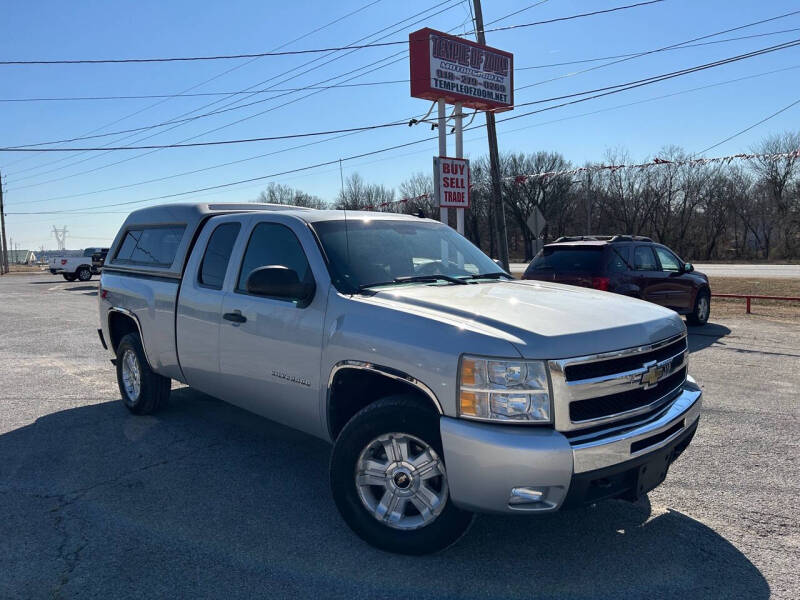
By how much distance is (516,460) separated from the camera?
2818 millimetres

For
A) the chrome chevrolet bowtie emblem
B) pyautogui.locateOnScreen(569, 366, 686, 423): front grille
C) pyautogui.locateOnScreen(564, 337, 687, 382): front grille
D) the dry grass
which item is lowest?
the dry grass

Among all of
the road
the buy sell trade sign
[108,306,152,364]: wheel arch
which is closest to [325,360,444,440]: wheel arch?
[108,306,152,364]: wheel arch

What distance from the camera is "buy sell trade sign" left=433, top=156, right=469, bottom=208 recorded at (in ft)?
48.1

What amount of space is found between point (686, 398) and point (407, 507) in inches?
67.8

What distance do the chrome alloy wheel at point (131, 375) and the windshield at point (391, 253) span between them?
280 centimetres

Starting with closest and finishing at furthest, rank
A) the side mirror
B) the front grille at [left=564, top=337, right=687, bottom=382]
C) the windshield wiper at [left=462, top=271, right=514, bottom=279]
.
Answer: the front grille at [left=564, top=337, right=687, bottom=382]
the side mirror
the windshield wiper at [left=462, top=271, right=514, bottom=279]

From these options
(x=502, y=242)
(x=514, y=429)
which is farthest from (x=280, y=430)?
(x=502, y=242)

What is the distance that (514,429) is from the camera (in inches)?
115

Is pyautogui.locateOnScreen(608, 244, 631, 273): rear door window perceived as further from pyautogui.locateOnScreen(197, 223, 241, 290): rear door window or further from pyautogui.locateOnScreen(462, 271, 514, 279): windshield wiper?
pyautogui.locateOnScreen(197, 223, 241, 290): rear door window

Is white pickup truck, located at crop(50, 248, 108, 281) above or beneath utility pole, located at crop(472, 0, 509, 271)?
beneath

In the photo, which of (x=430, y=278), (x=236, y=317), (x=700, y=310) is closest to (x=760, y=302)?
(x=700, y=310)

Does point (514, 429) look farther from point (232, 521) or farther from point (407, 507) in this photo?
point (232, 521)

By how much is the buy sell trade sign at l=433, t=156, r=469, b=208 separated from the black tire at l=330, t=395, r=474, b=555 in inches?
460

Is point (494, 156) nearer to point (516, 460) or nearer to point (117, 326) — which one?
point (117, 326)
